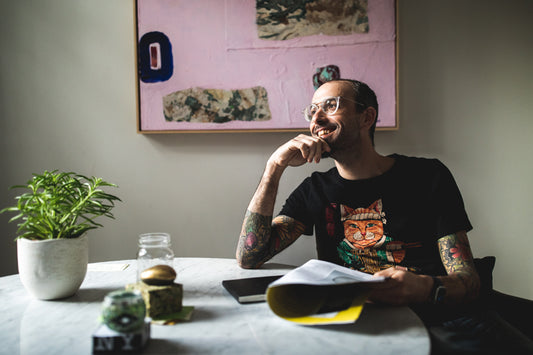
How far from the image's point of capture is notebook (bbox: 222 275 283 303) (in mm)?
956

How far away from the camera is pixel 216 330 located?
0.79 meters

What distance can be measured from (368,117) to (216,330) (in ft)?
3.57

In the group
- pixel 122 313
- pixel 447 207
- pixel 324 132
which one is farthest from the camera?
pixel 324 132

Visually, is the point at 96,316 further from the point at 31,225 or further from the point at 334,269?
the point at 334,269

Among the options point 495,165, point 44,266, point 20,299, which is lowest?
point 20,299

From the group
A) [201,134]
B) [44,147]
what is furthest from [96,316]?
[44,147]

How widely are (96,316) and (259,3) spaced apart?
58.6 inches

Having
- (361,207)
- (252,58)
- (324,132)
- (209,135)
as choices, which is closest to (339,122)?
(324,132)

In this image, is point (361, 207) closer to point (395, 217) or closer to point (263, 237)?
point (395, 217)

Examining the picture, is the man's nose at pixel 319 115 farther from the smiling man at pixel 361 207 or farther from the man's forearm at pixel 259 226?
the man's forearm at pixel 259 226

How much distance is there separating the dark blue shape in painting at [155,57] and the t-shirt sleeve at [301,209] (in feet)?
2.82

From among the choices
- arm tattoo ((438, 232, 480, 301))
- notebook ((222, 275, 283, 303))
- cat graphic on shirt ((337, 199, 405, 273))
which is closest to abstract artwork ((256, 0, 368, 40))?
cat graphic on shirt ((337, 199, 405, 273))

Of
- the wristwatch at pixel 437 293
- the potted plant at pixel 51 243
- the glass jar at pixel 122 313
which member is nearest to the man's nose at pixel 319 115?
the wristwatch at pixel 437 293

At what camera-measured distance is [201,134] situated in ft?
6.17
